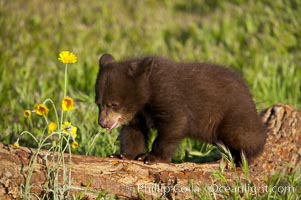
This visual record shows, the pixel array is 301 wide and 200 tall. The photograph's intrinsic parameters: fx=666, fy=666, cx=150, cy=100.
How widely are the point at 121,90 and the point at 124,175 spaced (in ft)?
3.40

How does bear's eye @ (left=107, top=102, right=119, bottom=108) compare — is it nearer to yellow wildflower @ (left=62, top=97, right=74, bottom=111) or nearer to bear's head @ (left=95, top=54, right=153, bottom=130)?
bear's head @ (left=95, top=54, right=153, bottom=130)

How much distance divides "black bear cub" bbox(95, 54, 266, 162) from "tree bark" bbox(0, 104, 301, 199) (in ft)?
1.12

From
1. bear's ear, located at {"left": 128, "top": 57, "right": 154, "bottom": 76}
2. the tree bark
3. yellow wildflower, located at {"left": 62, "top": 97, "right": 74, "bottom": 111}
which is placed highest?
bear's ear, located at {"left": 128, "top": 57, "right": 154, "bottom": 76}

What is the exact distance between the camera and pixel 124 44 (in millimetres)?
11320

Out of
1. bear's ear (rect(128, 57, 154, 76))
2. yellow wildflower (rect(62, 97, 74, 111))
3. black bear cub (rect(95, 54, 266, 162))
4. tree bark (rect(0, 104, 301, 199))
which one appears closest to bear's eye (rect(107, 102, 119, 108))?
black bear cub (rect(95, 54, 266, 162))

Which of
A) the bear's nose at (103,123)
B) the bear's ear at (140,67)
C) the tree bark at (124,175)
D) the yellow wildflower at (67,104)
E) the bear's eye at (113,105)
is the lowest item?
the tree bark at (124,175)

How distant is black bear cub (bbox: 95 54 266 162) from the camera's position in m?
6.06

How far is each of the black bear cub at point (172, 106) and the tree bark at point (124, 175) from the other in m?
0.34

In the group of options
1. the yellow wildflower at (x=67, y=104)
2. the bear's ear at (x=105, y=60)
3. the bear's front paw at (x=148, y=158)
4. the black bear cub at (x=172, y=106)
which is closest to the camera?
the yellow wildflower at (x=67, y=104)

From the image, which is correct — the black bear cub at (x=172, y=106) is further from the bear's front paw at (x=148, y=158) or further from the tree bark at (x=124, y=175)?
the tree bark at (x=124, y=175)

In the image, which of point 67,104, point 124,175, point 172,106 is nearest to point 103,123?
point 172,106

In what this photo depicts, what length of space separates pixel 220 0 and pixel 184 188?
28.4 feet

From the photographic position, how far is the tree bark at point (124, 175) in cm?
493

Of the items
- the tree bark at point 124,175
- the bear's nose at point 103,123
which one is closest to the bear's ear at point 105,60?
the bear's nose at point 103,123
